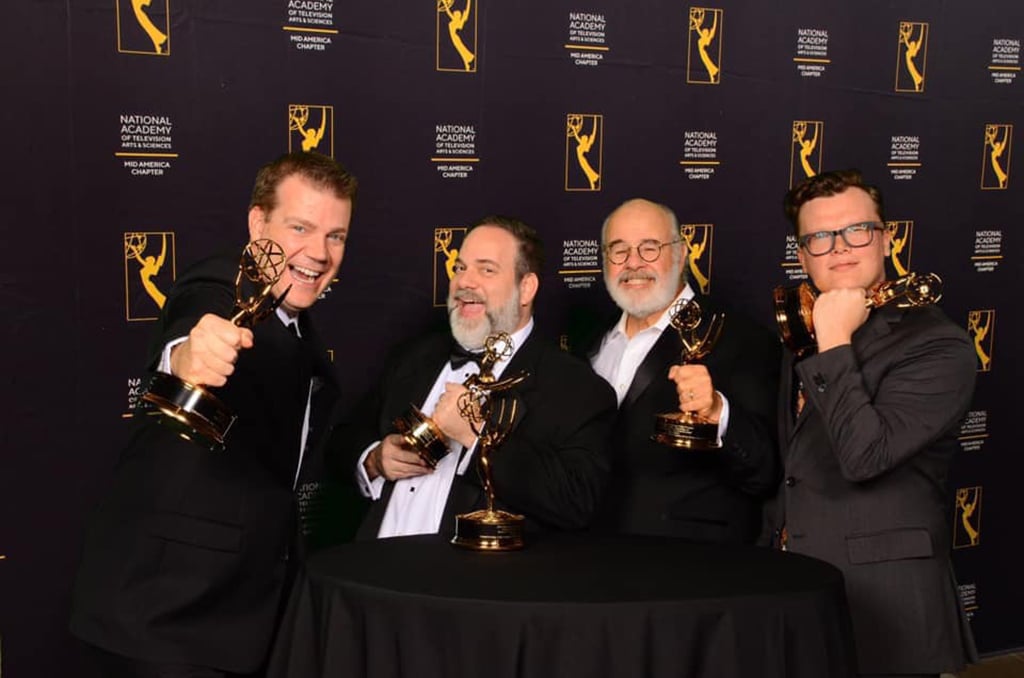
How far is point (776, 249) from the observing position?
18.2 feet

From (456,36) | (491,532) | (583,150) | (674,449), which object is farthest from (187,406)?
(583,150)

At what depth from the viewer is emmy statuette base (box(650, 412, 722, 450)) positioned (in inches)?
138

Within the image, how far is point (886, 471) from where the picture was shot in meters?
3.39

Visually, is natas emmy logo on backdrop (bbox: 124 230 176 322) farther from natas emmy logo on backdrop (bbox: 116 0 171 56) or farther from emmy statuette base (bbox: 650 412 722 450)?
emmy statuette base (bbox: 650 412 722 450)

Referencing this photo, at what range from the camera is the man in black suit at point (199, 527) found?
3021mm

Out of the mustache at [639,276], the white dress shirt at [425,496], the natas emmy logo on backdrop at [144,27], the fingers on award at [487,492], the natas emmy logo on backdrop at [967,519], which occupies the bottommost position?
the natas emmy logo on backdrop at [967,519]

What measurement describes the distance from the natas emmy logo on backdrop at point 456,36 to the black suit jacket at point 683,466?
147 cm

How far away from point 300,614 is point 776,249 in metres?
3.24

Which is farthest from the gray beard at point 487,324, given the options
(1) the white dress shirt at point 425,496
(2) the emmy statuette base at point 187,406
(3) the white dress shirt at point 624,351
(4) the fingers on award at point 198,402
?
(2) the emmy statuette base at point 187,406

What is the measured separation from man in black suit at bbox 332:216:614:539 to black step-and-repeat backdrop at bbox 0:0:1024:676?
725 millimetres

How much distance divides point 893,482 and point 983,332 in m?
2.75

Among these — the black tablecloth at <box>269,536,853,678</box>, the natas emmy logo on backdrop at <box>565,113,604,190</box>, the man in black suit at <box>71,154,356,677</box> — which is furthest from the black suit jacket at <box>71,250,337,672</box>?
the natas emmy logo on backdrop at <box>565,113,604,190</box>

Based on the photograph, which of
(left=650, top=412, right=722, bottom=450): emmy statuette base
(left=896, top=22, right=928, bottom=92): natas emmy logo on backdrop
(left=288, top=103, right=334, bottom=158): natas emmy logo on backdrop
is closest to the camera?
(left=650, top=412, right=722, bottom=450): emmy statuette base

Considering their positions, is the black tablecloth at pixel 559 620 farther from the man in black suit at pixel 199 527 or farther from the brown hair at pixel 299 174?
the brown hair at pixel 299 174
